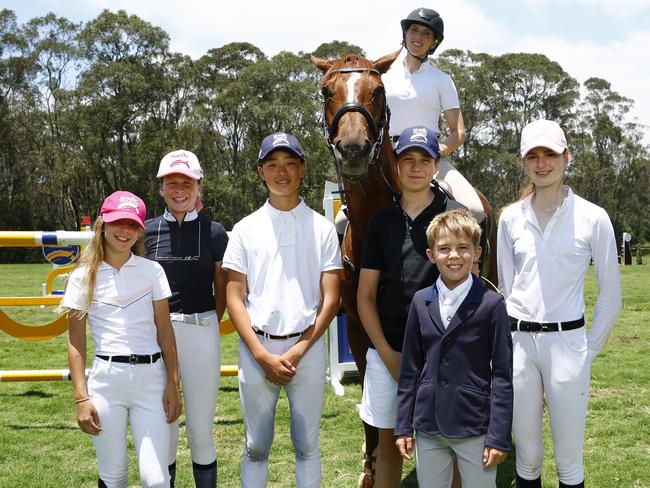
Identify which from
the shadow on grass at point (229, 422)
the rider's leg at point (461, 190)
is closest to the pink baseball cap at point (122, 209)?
the rider's leg at point (461, 190)

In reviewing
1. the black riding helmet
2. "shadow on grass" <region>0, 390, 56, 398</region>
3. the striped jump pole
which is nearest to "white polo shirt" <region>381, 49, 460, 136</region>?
the black riding helmet

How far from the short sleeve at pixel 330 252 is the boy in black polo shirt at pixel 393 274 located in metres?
0.19

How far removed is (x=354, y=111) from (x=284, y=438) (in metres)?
3.37

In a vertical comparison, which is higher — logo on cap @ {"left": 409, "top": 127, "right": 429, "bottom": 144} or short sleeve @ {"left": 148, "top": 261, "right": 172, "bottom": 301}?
logo on cap @ {"left": 409, "top": 127, "right": 429, "bottom": 144}

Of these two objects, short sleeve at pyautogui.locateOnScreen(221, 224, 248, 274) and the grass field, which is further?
the grass field

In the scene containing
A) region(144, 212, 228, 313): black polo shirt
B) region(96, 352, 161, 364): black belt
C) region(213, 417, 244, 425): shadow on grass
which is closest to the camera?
region(96, 352, 161, 364): black belt

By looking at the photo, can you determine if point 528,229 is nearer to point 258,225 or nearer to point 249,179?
point 258,225

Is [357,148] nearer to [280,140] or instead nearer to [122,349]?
[280,140]

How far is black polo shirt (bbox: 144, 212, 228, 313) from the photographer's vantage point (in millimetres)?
3533

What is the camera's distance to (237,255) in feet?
10.6

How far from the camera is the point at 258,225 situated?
3.29 m

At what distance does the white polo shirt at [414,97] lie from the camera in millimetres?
4158

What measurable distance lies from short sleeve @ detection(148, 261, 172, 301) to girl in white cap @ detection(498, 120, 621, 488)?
1781mm

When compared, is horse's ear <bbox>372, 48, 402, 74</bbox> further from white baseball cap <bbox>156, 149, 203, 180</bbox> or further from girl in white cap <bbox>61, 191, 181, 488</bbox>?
girl in white cap <bbox>61, 191, 181, 488</bbox>
